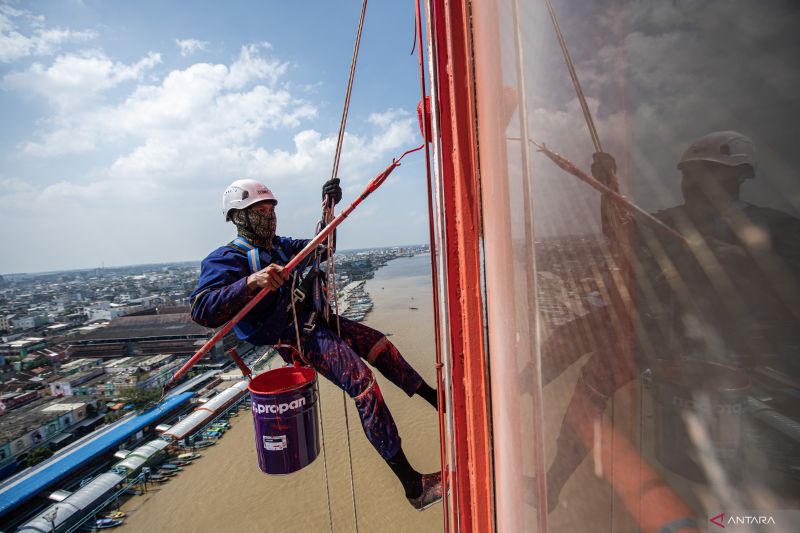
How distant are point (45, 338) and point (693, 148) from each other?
154ft

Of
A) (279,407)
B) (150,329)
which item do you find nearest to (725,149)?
(279,407)

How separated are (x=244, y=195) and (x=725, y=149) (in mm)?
2357

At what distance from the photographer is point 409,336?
2556cm

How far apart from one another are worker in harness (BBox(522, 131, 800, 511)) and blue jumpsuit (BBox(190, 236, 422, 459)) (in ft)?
5.05

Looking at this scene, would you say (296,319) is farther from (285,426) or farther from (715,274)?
(715,274)

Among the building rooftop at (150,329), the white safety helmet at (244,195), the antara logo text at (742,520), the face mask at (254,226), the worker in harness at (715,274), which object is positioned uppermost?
the white safety helmet at (244,195)

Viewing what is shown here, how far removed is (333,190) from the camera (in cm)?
252

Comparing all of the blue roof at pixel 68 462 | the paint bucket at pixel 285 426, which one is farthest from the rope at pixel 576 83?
the blue roof at pixel 68 462

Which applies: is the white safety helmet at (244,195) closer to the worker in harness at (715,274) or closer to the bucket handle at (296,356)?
the bucket handle at (296,356)

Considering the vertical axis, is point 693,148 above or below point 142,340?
above

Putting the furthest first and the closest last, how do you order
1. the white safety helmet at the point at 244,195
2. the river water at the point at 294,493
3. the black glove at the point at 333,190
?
the river water at the point at 294,493 < the black glove at the point at 333,190 < the white safety helmet at the point at 244,195

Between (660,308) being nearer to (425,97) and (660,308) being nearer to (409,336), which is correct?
(425,97)

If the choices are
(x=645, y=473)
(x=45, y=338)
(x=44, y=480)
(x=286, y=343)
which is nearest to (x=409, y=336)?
(x=44, y=480)

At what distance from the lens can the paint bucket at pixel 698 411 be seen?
468 millimetres
